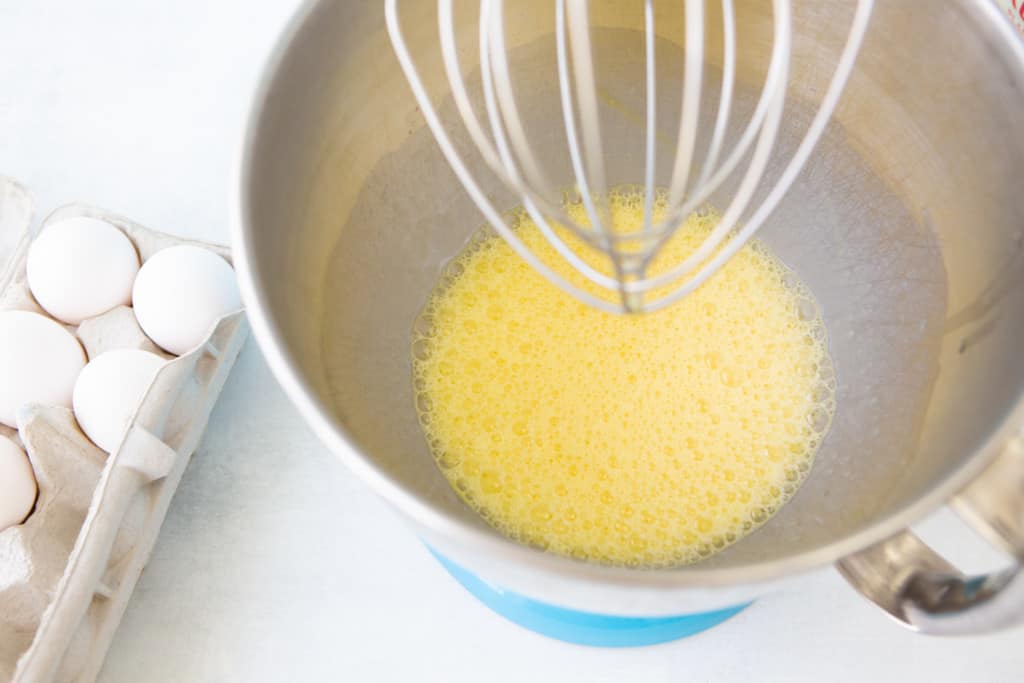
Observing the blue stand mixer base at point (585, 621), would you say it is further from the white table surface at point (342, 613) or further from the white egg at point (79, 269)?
the white egg at point (79, 269)

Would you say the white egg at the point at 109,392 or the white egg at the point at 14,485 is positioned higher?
the white egg at the point at 109,392

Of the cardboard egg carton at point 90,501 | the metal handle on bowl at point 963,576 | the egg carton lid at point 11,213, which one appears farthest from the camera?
the egg carton lid at point 11,213

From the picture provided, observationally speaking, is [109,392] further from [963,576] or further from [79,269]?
[963,576]

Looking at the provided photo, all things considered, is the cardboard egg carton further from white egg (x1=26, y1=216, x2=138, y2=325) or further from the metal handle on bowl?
the metal handle on bowl

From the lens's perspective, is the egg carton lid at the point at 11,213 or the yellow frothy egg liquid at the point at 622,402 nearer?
the yellow frothy egg liquid at the point at 622,402

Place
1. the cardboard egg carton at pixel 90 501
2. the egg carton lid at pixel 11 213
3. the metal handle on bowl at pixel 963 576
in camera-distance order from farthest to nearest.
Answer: the egg carton lid at pixel 11 213
the cardboard egg carton at pixel 90 501
the metal handle on bowl at pixel 963 576

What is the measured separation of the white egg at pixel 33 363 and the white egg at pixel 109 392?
0.02 m

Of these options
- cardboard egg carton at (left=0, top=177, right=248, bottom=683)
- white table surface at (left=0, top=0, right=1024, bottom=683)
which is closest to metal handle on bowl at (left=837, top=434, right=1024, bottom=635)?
white table surface at (left=0, top=0, right=1024, bottom=683)

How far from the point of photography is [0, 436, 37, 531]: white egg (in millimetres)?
576

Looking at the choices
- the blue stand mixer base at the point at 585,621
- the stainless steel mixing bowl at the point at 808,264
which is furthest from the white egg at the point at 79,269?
the blue stand mixer base at the point at 585,621

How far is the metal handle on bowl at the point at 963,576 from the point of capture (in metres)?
0.38

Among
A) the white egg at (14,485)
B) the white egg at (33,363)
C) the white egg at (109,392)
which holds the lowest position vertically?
the white egg at (14,485)

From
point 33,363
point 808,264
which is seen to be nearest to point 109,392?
point 33,363

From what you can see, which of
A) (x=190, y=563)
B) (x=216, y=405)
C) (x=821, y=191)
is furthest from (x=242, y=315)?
(x=821, y=191)
